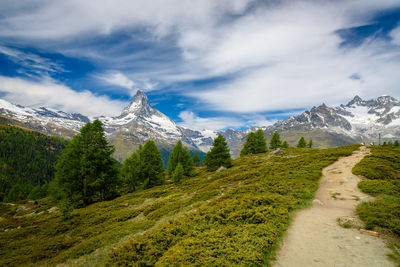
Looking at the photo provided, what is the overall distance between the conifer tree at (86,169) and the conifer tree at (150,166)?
10.6 meters

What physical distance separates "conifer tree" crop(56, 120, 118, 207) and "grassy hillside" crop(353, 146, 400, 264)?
3204cm

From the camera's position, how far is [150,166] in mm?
42625

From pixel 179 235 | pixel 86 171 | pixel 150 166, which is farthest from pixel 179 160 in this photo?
pixel 179 235

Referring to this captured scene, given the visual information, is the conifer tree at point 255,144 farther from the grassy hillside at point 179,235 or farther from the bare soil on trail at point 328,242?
the bare soil on trail at point 328,242

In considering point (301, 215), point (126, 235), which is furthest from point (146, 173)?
point (301, 215)

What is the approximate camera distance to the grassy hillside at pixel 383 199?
9018 millimetres

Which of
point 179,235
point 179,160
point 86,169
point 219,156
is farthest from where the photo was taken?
point 179,160

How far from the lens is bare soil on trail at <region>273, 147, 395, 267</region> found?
7363 millimetres

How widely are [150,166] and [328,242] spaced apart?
38729 millimetres

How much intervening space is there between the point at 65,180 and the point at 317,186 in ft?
114

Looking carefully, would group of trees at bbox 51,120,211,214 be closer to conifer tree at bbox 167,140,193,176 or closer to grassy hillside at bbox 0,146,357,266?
grassy hillside at bbox 0,146,357,266

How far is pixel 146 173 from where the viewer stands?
1693 inches

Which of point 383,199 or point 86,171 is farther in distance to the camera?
point 86,171

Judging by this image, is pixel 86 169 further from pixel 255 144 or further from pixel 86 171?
pixel 255 144
